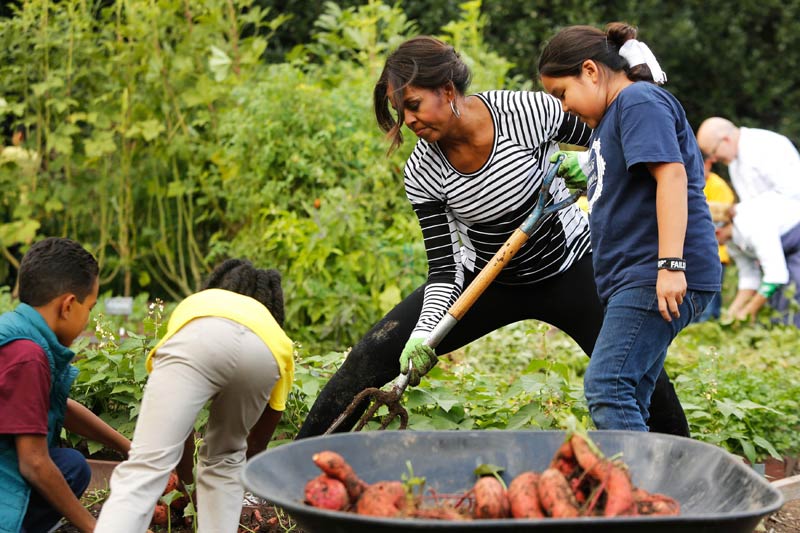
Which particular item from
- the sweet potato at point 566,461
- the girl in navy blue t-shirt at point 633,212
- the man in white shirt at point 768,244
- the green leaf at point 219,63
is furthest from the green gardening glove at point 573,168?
the man in white shirt at point 768,244

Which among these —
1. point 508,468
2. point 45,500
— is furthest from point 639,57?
point 45,500

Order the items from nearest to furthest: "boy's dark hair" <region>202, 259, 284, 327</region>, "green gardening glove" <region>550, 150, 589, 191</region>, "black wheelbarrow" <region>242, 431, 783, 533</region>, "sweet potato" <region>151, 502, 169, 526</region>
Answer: "black wheelbarrow" <region>242, 431, 783, 533</region> → "boy's dark hair" <region>202, 259, 284, 327</region> → "green gardening glove" <region>550, 150, 589, 191</region> → "sweet potato" <region>151, 502, 169, 526</region>

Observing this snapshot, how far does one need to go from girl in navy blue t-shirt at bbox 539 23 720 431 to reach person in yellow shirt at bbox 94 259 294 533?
920 mm

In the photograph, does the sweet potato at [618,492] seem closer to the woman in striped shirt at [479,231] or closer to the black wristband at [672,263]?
the black wristband at [672,263]

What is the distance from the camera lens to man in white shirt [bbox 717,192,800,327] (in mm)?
7148

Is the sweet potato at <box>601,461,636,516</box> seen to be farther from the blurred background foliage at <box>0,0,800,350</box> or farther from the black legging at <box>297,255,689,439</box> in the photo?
the blurred background foliage at <box>0,0,800,350</box>

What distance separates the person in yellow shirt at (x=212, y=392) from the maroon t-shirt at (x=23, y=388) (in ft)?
0.87

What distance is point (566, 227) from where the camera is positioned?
348 cm

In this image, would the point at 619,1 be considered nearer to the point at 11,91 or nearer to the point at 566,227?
the point at 11,91

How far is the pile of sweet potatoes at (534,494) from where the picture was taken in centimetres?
199

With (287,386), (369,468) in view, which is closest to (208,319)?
(287,386)

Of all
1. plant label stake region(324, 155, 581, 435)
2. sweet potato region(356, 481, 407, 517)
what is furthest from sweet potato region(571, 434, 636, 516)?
plant label stake region(324, 155, 581, 435)

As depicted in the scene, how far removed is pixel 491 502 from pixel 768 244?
569 cm

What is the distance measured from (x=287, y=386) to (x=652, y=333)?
105cm
